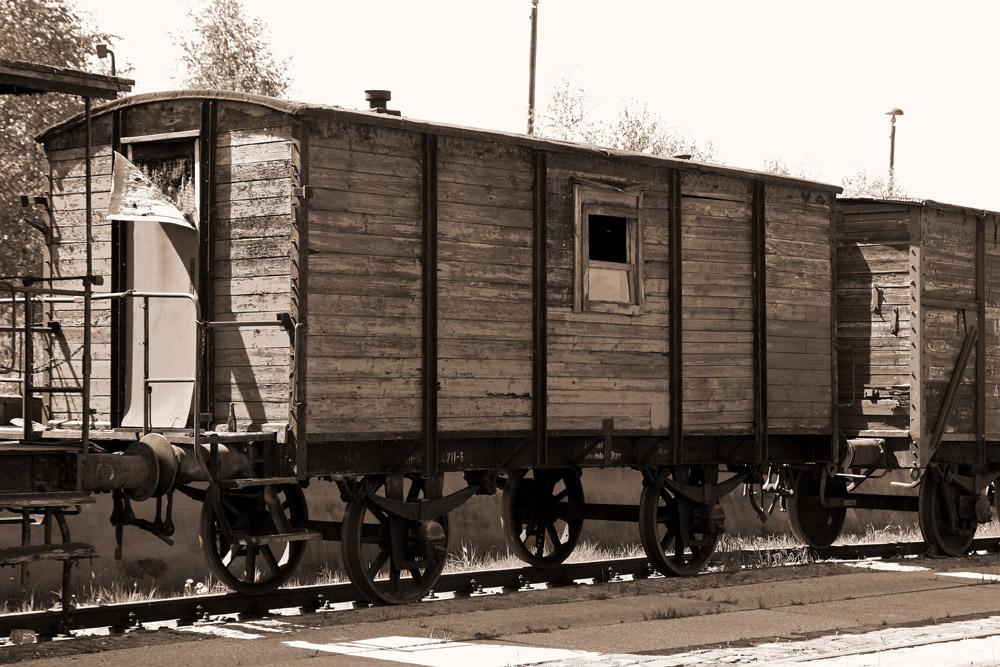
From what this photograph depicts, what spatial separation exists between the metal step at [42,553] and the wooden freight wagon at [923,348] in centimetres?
930

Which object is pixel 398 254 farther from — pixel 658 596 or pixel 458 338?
pixel 658 596

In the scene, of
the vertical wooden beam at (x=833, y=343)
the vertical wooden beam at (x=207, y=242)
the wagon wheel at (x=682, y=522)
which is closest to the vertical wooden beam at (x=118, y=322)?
the vertical wooden beam at (x=207, y=242)

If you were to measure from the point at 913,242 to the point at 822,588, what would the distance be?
5.03 m

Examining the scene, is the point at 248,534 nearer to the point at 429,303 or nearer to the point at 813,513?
the point at 429,303

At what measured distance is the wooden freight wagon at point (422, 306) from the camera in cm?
1082

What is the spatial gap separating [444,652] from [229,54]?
22669 millimetres

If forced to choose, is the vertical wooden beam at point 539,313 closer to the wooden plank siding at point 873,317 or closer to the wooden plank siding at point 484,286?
the wooden plank siding at point 484,286

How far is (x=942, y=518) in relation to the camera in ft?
53.6

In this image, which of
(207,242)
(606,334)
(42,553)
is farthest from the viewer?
(606,334)

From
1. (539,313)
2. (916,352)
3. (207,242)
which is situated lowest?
(916,352)

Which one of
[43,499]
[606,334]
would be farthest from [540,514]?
[43,499]

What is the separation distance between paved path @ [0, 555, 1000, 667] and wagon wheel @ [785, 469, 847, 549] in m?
3.47

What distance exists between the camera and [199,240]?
1101 cm

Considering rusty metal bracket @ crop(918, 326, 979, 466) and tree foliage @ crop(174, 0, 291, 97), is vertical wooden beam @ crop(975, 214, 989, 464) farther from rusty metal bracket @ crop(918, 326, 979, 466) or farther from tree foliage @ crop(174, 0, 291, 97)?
tree foliage @ crop(174, 0, 291, 97)
